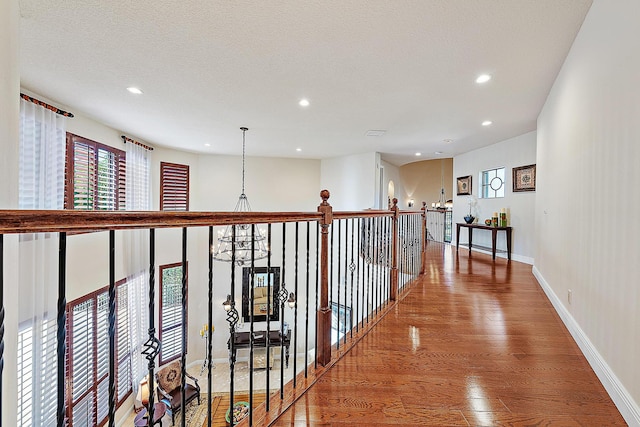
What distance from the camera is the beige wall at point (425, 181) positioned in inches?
425

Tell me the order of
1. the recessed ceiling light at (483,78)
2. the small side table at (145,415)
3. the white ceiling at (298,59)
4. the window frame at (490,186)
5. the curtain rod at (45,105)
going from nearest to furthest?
the white ceiling at (298,59), the recessed ceiling light at (483,78), the curtain rod at (45,105), the small side table at (145,415), the window frame at (490,186)

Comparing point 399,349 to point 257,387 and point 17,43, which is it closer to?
point 17,43

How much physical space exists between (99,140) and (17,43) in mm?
3292

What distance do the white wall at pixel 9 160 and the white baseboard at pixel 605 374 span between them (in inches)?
126

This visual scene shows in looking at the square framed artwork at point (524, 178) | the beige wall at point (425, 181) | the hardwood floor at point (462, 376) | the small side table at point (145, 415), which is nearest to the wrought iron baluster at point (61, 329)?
the hardwood floor at point (462, 376)

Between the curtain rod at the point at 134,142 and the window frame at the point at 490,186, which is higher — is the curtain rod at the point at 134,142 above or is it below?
above

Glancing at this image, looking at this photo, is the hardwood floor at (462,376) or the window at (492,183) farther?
the window at (492,183)

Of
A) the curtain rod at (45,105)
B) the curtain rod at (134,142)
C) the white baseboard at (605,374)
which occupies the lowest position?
the white baseboard at (605,374)

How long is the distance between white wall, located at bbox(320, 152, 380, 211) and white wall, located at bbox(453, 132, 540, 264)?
227cm

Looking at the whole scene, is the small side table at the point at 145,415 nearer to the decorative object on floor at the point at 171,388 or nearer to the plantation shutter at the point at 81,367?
the decorative object on floor at the point at 171,388

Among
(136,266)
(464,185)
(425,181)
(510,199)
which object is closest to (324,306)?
(136,266)

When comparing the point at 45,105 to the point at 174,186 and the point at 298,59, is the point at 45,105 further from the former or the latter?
the point at 174,186

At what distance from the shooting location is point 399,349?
2012mm

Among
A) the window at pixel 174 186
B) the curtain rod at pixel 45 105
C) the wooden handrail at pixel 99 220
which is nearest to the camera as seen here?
the wooden handrail at pixel 99 220
